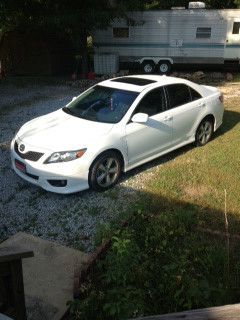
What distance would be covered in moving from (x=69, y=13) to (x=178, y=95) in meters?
9.89

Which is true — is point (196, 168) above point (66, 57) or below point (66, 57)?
below

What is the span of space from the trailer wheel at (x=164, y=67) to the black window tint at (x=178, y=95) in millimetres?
10834

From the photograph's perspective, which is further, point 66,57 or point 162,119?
point 66,57

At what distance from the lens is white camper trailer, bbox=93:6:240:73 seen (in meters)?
17.4

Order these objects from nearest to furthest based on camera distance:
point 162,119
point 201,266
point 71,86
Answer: point 201,266 < point 162,119 < point 71,86

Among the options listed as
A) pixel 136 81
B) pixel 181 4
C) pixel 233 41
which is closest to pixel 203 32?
pixel 233 41

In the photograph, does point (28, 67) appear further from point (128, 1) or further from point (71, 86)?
point (128, 1)

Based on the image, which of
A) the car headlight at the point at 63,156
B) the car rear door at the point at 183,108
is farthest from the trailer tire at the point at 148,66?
the car headlight at the point at 63,156

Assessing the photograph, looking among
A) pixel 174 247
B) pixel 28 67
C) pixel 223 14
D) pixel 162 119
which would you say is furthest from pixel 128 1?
pixel 174 247

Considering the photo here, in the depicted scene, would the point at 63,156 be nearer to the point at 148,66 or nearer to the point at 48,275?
the point at 48,275

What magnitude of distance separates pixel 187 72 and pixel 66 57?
6.26m

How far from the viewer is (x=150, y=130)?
7062 mm

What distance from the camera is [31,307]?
4176 mm

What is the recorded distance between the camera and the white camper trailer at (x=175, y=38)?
17391 mm
